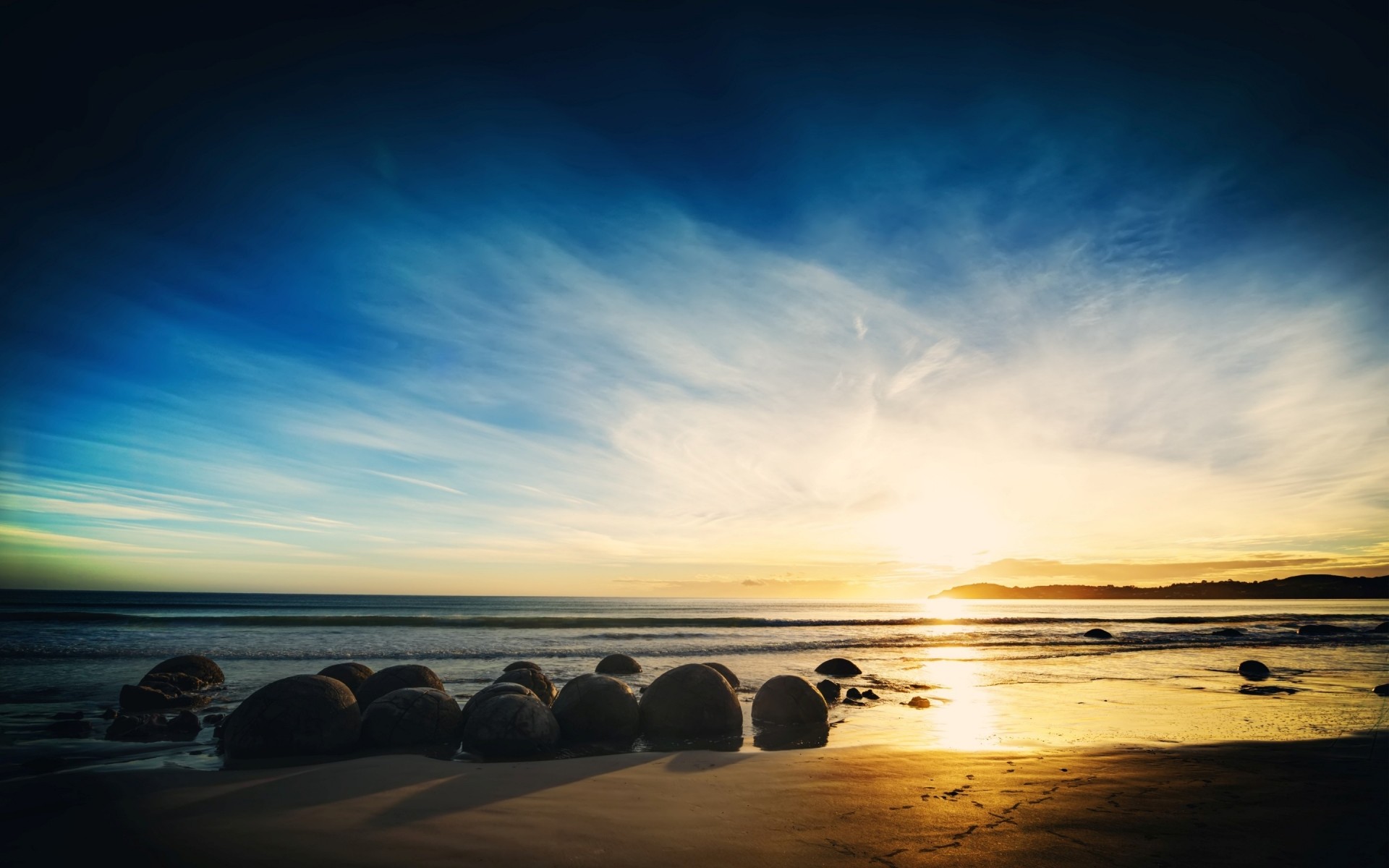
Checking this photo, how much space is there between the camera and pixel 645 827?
573cm

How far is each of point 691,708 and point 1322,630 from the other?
4709 cm

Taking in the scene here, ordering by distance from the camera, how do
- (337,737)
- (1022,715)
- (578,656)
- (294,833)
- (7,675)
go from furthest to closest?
1. (578,656)
2. (7,675)
3. (1022,715)
4. (337,737)
5. (294,833)

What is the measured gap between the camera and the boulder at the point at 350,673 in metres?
12.1

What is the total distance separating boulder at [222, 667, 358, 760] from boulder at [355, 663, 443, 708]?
7.33ft

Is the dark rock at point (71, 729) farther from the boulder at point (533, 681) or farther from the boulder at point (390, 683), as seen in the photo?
the boulder at point (533, 681)

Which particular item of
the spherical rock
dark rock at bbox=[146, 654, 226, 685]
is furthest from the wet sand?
dark rock at bbox=[146, 654, 226, 685]

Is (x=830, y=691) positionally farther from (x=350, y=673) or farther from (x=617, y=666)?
(x=350, y=673)

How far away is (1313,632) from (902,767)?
44534 mm

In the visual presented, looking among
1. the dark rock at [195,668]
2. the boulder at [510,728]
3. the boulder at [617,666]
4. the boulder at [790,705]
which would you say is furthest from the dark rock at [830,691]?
the dark rock at [195,668]

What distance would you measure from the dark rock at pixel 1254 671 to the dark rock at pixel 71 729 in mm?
26662

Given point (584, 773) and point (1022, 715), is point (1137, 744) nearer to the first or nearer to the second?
point (1022, 715)

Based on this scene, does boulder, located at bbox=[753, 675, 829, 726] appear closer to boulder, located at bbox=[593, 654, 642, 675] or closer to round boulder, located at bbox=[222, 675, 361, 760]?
round boulder, located at bbox=[222, 675, 361, 760]

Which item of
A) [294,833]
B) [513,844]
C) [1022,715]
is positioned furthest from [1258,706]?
[294,833]

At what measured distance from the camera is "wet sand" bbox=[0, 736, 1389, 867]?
5.15 meters
